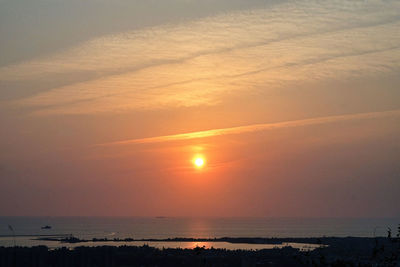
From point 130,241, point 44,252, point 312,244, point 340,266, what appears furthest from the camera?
point 130,241

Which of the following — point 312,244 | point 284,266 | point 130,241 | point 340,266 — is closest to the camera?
point 340,266

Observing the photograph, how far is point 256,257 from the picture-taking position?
7775 centimetres

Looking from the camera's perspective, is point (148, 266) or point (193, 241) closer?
point (148, 266)

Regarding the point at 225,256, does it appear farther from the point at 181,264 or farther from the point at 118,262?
the point at 118,262

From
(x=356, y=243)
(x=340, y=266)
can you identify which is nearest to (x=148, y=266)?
(x=356, y=243)

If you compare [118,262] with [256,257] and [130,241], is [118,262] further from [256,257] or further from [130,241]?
[130,241]

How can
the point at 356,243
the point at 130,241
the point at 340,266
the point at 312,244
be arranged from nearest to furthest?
the point at 340,266
the point at 356,243
the point at 312,244
the point at 130,241

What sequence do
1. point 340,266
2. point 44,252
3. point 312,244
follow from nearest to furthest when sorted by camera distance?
point 340,266 → point 44,252 → point 312,244

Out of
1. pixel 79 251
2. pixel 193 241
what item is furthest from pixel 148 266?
pixel 193 241

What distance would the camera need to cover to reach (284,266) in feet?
228

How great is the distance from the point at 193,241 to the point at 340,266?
A: 418ft

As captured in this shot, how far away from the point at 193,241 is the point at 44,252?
6748 cm

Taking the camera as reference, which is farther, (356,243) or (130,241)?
(130,241)

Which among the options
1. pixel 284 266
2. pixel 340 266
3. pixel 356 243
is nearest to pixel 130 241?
pixel 356 243
